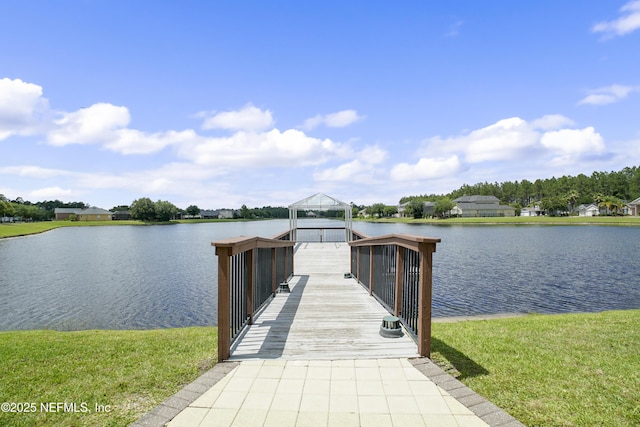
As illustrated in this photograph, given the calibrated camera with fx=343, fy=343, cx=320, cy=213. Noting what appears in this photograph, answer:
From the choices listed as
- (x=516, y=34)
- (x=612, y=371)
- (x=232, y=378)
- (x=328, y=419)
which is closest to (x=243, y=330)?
(x=232, y=378)

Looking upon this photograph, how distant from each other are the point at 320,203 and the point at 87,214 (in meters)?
102

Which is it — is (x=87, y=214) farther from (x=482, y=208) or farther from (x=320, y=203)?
(x=482, y=208)

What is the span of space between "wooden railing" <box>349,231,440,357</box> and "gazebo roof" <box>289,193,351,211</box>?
1093cm

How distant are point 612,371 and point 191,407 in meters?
4.13

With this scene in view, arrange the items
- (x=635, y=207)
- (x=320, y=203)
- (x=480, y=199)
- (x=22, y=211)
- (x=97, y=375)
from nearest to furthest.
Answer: (x=97, y=375), (x=320, y=203), (x=635, y=207), (x=22, y=211), (x=480, y=199)

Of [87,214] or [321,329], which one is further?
[87,214]

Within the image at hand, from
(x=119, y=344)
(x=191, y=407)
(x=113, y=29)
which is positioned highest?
(x=113, y=29)

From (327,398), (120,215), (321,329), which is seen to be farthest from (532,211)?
(120,215)

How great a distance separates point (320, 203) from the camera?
18.6 meters

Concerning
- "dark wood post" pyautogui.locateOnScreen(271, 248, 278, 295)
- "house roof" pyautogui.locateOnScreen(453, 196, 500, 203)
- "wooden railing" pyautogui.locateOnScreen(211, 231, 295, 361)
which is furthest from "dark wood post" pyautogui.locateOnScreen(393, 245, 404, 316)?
"house roof" pyautogui.locateOnScreen(453, 196, 500, 203)

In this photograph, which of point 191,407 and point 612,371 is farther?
point 612,371

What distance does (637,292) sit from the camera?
1248 centimetres

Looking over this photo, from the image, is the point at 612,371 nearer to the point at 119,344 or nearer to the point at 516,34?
the point at 119,344

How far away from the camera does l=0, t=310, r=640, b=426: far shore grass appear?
2.78 metres
